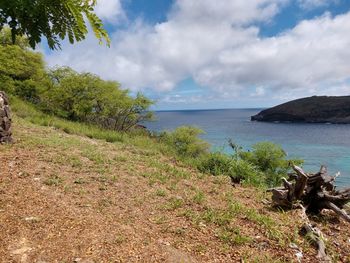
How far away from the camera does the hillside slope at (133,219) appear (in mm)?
3320

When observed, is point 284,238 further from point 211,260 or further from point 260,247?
point 211,260

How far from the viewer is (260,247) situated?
3.70 m

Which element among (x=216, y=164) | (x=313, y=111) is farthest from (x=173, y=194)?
(x=313, y=111)

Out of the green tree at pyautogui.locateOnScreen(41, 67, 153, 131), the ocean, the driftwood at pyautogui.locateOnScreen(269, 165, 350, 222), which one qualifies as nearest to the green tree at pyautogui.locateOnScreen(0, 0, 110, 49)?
the driftwood at pyautogui.locateOnScreen(269, 165, 350, 222)

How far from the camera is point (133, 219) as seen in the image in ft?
13.7

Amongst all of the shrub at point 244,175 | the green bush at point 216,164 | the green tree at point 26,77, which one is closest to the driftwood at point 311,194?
the shrub at point 244,175

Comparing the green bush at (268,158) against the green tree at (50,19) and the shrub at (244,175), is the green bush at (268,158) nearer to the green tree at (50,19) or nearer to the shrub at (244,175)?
the shrub at (244,175)

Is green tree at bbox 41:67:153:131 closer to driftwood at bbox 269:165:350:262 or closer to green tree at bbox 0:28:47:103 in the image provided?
green tree at bbox 0:28:47:103

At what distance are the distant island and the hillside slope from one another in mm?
94421

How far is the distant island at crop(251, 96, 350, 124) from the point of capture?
90000mm

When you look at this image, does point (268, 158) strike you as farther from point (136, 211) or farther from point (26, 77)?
point (26, 77)

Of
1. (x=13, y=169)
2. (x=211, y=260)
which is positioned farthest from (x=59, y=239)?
(x=13, y=169)

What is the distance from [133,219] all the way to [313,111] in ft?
346

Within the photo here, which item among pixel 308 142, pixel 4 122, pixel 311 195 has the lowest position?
pixel 308 142
